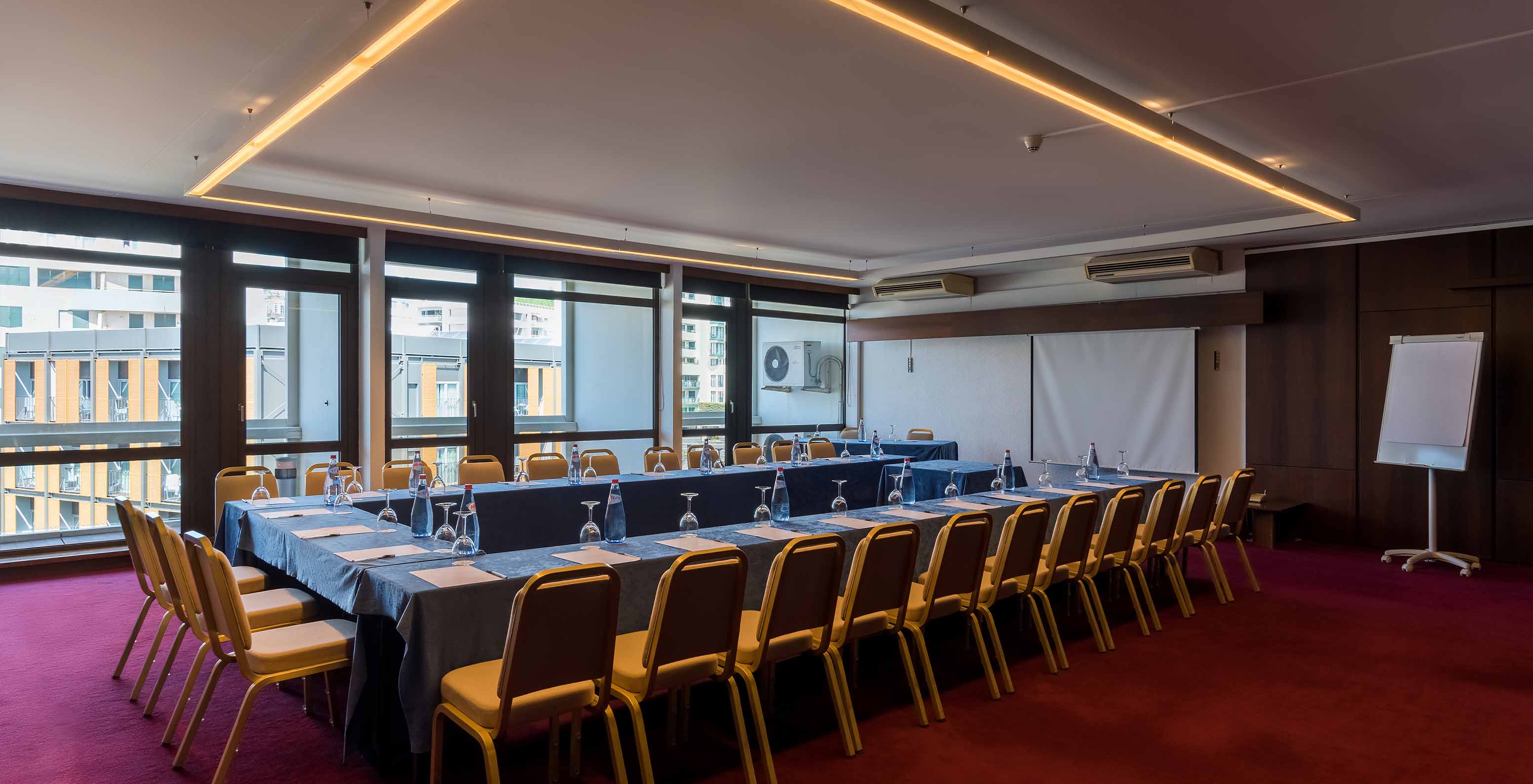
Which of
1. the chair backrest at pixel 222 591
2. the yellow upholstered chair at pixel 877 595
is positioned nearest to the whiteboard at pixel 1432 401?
the yellow upholstered chair at pixel 877 595

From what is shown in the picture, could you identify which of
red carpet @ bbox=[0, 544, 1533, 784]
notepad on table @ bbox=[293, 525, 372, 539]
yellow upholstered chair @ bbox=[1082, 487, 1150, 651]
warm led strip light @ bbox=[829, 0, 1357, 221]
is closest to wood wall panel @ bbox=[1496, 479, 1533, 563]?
red carpet @ bbox=[0, 544, 1533, 784]

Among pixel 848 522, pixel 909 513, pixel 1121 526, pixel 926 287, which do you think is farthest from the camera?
pixel 926 287

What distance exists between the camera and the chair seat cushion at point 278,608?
11.7 feet

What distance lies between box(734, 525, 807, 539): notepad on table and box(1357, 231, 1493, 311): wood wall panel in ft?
22.2

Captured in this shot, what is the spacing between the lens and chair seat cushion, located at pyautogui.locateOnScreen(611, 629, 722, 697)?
9.30 ft

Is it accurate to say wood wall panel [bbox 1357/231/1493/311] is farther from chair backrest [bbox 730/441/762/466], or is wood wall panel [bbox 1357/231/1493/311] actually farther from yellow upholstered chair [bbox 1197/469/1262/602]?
chair backrest [bbox 730/441/762/466]

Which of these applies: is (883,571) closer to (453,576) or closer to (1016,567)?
(1016,567)

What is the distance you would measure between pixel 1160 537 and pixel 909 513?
5.88ft

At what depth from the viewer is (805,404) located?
11789 millimetres

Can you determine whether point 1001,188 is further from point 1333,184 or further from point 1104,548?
point 1104,548

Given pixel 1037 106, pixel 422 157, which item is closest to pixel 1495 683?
pixel 1037 106

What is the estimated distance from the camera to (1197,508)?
568 centimetres

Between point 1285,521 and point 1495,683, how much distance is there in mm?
4279

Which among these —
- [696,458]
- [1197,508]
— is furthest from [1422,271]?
[696,458]
